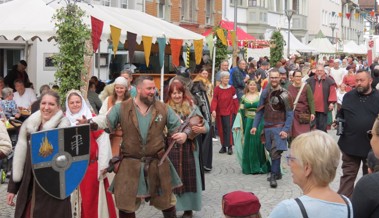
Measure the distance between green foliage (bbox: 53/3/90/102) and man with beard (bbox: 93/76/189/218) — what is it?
12.9ft

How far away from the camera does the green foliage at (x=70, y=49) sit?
10.6 metres

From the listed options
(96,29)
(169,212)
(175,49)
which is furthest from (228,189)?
(175,49)

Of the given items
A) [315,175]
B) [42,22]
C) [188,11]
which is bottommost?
[315,175]

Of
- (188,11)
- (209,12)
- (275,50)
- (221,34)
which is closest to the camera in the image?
(221,34)

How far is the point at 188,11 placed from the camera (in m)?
32.6

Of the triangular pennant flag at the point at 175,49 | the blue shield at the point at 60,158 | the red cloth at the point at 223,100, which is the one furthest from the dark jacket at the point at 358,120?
the triangular pennant flag at the point at 175,49

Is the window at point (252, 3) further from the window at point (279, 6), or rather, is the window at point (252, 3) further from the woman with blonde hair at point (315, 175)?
the woman with blonde hair at point (315, 175)

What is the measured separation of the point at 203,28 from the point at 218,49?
15.5m

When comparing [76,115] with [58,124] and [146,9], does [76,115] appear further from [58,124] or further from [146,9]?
[146,9]

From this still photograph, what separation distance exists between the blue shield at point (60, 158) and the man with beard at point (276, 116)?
4441 mm

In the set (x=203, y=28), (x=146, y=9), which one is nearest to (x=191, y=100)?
(x=146, y=9)


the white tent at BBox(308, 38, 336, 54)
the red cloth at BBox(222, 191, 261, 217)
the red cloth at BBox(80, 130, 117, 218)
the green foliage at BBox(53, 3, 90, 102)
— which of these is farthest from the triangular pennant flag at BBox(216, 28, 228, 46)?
the white tent at BBox(308, 38, 336, 54)

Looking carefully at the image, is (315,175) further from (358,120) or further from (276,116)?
(276,116)

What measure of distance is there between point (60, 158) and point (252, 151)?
6.07m
